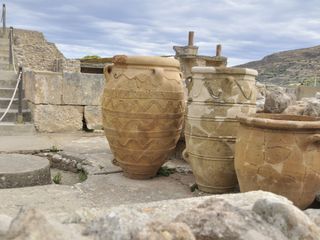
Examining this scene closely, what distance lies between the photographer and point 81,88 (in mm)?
6078

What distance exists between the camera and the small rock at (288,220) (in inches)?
60.8

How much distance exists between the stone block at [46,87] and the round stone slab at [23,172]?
89.7 inches

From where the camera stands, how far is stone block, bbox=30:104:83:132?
584cm

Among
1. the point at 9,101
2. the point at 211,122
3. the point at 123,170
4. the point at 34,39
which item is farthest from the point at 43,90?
the point at 34,39

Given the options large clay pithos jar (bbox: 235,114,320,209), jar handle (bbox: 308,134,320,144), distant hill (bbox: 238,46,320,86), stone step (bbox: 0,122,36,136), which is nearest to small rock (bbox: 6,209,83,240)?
large clay pithos jar (bbox: 235,114,320,209)

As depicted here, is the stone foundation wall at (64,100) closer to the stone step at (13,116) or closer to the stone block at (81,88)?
the stone block at (81,88)

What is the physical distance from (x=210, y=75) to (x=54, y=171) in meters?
2.19

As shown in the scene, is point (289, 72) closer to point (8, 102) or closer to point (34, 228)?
point (8, 102)

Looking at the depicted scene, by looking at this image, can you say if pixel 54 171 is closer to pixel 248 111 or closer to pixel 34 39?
pixel 248 111

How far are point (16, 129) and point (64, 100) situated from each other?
84 centimetres

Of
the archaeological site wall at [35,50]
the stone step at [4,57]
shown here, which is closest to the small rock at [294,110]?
the stone step at [4,57]

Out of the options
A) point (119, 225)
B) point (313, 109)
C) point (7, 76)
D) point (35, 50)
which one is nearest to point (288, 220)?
point (119, 225)

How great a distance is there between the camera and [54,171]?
416cm

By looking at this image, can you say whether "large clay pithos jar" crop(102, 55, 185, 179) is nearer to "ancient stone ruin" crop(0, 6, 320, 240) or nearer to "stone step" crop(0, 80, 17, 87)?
"ancient stone ruin" crop(0, 6, 320, 240)
